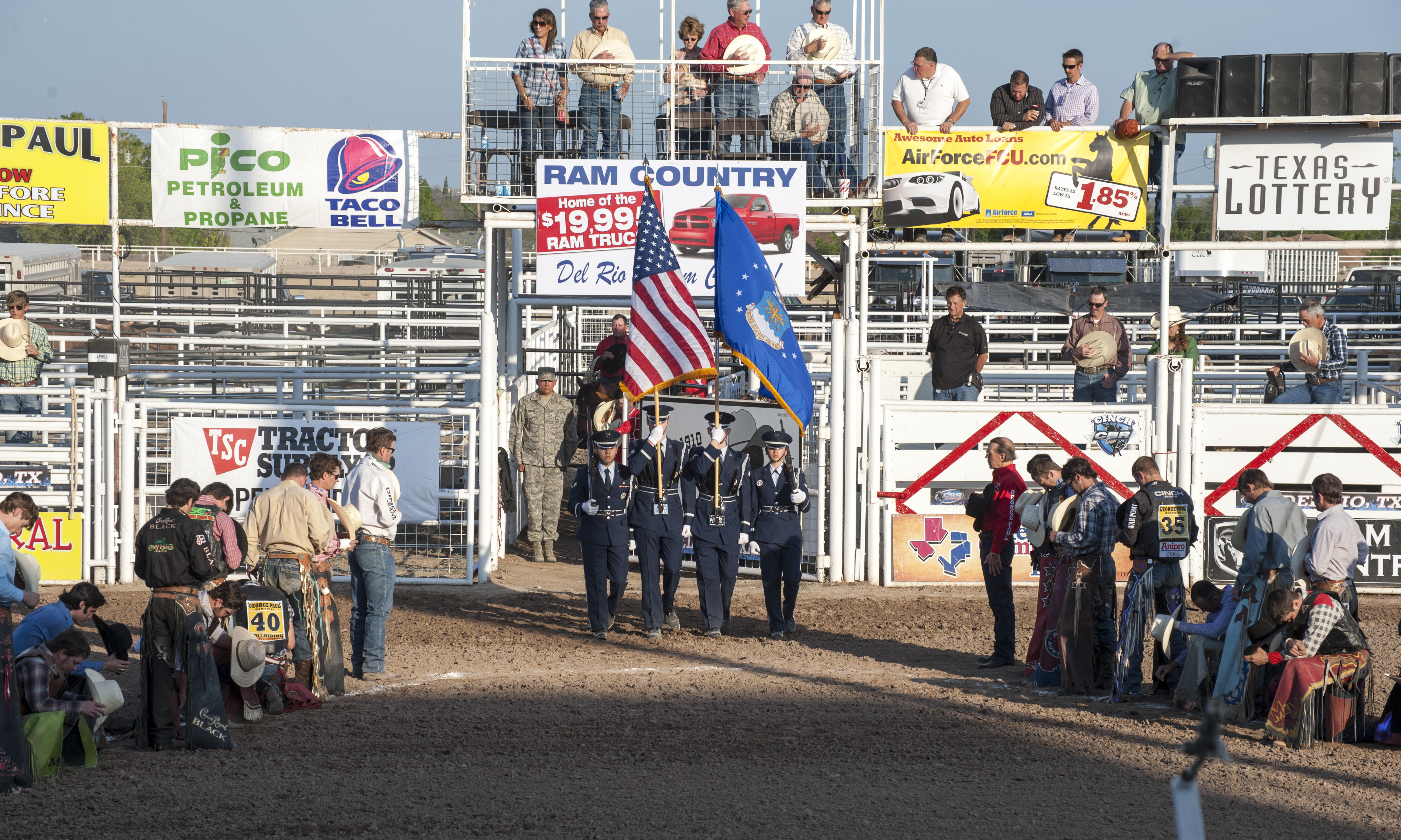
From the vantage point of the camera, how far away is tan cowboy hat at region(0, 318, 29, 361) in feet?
42.3

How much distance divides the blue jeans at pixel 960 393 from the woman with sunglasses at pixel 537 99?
16.3 feet

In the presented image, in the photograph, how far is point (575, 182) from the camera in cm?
1342

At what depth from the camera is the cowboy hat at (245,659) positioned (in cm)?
762

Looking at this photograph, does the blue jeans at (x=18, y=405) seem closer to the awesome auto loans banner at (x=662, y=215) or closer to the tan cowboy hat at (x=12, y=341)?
the tan cowboy hat at (x=12, y=341)

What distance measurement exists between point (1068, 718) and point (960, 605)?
3.68 metres

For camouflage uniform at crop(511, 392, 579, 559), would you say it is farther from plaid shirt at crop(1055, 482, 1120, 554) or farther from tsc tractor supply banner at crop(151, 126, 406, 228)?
plaid shirt at crop(1055, 482, 1120, 554)

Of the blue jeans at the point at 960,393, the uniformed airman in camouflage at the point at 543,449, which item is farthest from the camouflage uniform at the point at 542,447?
the blue jeans at the point at 960,393

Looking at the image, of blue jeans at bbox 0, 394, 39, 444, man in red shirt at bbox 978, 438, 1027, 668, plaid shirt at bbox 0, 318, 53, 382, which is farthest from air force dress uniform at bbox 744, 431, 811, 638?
plaid shirt at bbox 0, 318, 53, 382

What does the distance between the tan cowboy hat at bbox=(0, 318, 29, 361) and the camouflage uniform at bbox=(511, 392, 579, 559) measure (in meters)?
5.01

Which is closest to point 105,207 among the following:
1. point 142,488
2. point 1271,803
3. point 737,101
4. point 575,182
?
point 142,488

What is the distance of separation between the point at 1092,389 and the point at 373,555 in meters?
7.67

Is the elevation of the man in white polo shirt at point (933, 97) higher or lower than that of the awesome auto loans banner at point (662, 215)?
higher

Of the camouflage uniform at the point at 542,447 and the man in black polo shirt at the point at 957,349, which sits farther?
the camouflage uniform at the point at 542,447

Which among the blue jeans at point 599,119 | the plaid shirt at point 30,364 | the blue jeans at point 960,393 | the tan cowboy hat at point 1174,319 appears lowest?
the blue jeans at point 960,393
